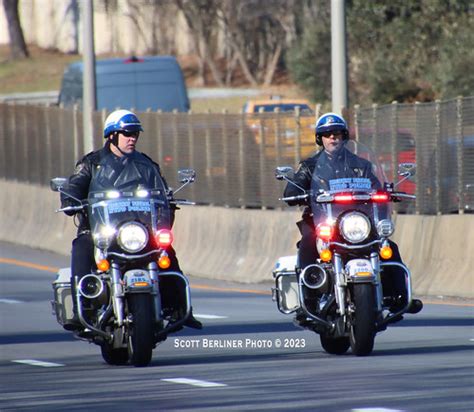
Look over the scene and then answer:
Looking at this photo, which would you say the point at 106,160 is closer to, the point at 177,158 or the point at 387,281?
the point at 387,281

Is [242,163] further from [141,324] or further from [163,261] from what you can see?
[141,324]

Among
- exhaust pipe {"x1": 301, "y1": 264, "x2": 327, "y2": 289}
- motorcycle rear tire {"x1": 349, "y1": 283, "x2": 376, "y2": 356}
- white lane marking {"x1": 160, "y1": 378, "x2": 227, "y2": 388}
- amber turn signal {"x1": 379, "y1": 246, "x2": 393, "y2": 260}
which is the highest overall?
amber turn signal {"x1": 379, "y1": 246, "x2": 393, "y2": 260}

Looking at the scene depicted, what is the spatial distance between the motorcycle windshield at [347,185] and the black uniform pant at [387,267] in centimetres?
17

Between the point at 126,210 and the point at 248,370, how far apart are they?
1.51 meters

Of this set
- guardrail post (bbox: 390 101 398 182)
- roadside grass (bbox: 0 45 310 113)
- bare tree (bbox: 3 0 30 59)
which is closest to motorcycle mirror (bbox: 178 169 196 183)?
guardrail post (bbox: 390 101 398 182)

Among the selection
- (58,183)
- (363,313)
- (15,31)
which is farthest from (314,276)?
(15,31)

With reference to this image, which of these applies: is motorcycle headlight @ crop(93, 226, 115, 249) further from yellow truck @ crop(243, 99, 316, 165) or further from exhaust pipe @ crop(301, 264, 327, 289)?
yellow truck @ crop(243, 99, 316, 165)

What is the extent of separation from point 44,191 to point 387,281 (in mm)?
17578

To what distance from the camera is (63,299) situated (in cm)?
1260

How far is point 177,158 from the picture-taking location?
2638 cm

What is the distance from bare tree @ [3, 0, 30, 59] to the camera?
78062 millimetres

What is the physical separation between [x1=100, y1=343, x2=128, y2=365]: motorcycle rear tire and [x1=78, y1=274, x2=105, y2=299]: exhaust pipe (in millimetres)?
416

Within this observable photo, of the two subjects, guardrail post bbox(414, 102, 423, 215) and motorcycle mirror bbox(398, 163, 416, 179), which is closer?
motorcycle mirror bbox(398, 163, 416, 179)

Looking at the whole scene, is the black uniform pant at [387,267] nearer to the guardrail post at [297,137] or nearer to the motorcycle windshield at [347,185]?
the motorcycle windshield at [347,185]
